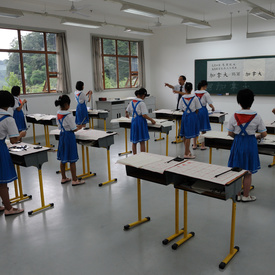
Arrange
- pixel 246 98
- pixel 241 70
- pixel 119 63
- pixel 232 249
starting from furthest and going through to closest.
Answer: pixel 119 63 < pixel 241 70 < pixel 246 98 < pixel 232 249

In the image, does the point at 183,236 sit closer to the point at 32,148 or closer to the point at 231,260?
the point at 231,260

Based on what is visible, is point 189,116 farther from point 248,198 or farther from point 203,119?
point 248,198

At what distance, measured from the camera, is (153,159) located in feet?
9.99

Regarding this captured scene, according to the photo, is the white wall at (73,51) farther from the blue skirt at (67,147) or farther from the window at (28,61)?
the blue skirt at (67,147)

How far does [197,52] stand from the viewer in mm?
10359

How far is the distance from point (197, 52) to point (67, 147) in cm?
745

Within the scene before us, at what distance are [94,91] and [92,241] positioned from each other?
7190 mm

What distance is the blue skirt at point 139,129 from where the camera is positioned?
532 centimetres

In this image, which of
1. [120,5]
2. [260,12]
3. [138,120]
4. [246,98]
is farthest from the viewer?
[120,5]

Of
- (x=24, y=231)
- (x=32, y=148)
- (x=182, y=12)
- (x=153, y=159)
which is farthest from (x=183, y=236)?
(x=182, y=12)

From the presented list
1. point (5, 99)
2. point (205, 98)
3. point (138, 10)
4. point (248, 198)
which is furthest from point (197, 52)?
point (5, 99)

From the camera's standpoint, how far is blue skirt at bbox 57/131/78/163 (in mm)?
4269

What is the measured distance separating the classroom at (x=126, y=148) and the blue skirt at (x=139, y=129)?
520mm

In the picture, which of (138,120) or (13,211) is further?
(138,120)
